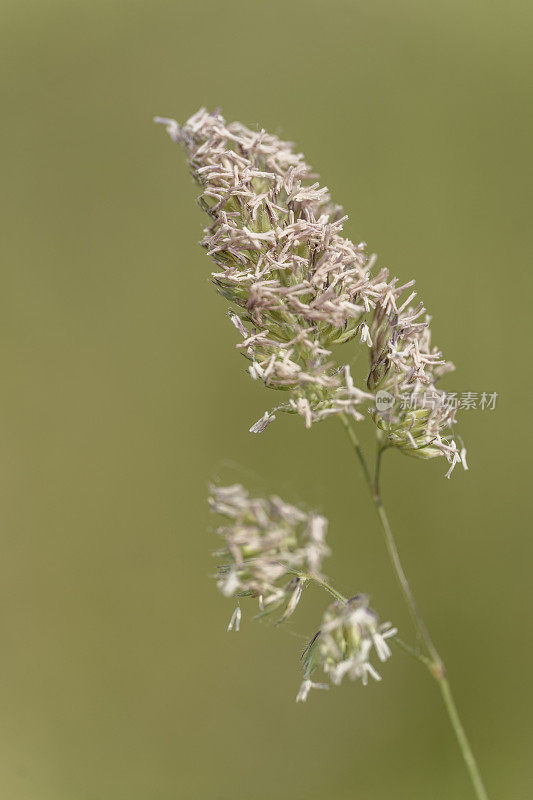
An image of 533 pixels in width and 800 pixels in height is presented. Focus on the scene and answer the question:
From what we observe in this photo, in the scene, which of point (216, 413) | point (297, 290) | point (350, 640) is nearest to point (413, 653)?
point (350, 640)

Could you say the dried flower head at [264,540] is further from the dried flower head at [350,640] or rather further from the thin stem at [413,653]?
the thin stem at [413,653]

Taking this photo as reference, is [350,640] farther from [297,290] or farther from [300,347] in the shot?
[297,290]

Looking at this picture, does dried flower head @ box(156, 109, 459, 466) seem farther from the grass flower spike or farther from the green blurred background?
the green blurred background

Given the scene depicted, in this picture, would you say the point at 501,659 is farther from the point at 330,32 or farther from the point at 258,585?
the point at 330,32

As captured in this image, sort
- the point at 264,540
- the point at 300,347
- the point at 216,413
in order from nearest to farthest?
the point at 264,540 < the point at 300,347 < the point at 216,413

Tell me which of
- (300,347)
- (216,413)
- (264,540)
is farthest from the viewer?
(216,413)

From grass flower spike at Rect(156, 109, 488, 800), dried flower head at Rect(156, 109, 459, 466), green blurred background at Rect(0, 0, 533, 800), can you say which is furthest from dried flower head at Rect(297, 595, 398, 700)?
green blurred background at Rect(0, 0, 533, 800)

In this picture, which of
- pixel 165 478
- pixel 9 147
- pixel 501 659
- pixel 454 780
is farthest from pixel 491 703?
pixel 9 147
